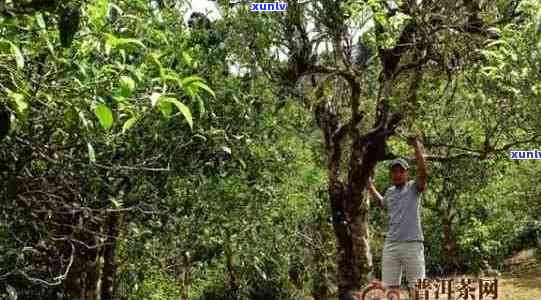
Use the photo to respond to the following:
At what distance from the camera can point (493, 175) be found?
1841 cm

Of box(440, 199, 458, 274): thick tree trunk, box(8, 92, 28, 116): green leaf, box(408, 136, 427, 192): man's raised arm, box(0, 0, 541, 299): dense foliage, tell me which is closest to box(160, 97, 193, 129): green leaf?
box(0, 0, 541, 299): dense foliage

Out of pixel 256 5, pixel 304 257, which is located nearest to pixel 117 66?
pixel 256 5

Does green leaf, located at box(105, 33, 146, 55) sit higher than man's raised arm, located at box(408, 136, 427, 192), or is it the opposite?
green leaf, located at box(105, 33, 146, 55)

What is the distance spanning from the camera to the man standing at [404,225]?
581cm

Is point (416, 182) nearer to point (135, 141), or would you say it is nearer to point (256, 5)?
point (135, 141)

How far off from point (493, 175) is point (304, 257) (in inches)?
221

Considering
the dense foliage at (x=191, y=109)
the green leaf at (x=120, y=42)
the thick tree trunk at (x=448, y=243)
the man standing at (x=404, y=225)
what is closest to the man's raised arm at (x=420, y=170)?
the man standing at (x=404, y=225)

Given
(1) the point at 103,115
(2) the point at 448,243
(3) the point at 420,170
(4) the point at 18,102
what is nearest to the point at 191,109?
(3) the point at 420,170

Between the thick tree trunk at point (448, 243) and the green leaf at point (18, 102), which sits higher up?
the green leaf at point (18, 102)

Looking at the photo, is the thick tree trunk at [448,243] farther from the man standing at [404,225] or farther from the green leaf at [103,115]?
the green leaf at [103,115]

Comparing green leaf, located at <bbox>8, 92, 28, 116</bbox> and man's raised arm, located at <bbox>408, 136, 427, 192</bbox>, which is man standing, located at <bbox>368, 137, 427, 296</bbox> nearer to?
man's raised arm, located at <bbox>408, 136, 427, 192</bbox>

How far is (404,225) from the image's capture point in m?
5.88

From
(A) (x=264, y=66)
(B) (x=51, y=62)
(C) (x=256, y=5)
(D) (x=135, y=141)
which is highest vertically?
(C) (x=256, y=5)

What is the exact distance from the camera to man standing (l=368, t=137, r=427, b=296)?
5.81 meters
